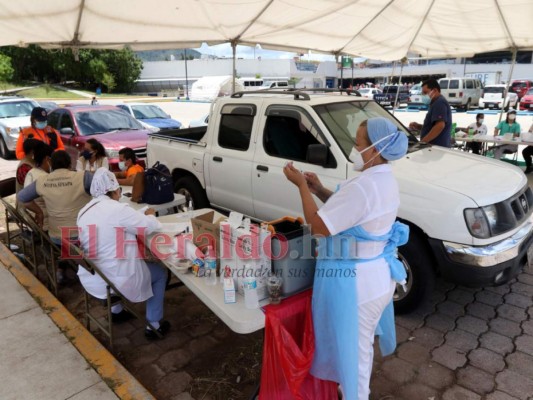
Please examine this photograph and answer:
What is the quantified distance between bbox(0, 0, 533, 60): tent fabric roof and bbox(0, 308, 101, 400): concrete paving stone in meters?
3.12

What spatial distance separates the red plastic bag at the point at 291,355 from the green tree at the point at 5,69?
59384 mm

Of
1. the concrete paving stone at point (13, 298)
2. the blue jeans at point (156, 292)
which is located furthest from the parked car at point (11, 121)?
the blue jeans at point (156, 292)

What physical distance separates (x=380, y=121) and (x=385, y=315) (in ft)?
3.98

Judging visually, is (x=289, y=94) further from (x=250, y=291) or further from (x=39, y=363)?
(x=39, y=363)

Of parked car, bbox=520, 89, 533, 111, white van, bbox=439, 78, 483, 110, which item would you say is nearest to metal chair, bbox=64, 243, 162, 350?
white van, bbox=439, 78, 483, 110

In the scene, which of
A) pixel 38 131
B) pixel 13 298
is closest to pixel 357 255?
pixel 13 298

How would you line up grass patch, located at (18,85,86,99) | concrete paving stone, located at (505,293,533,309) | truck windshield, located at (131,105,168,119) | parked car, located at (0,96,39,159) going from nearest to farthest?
concrete paving stone, located at (505,293,533,309)
parked car, located at (0,96,39,159)
truck windshield, located at (131,105,168,119)
grass patch, located at (18,85,86,99)

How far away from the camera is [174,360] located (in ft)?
10.3

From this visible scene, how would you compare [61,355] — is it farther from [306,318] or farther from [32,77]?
[32,77]

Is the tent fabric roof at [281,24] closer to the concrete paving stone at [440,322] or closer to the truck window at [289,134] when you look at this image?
the truck window at [289,134]

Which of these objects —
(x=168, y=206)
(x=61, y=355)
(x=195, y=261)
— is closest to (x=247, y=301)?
(x=195, y=261)

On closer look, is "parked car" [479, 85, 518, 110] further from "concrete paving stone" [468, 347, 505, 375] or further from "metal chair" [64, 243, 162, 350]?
"metal chair" [64, 243, 162, 350]

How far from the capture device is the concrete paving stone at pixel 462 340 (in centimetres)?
326

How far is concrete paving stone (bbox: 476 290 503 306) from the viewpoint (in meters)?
3.93
